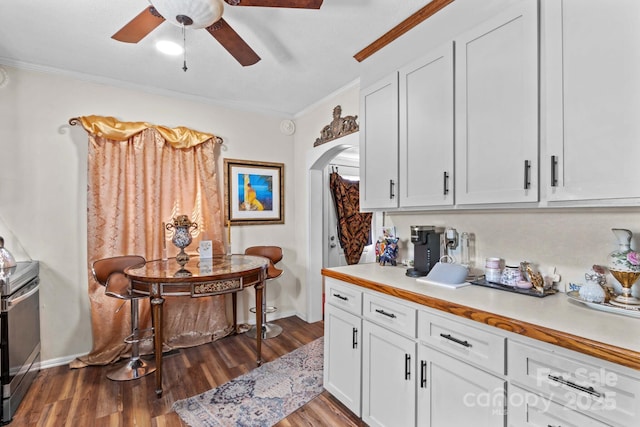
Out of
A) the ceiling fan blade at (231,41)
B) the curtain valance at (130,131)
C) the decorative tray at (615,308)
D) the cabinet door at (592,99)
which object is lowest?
the decorative tray at (615,308)

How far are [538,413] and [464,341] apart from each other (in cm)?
34

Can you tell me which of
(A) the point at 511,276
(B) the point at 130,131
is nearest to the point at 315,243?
(B) the point at 130,131

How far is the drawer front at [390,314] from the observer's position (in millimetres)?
1665

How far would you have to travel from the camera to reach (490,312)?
4.28 feet

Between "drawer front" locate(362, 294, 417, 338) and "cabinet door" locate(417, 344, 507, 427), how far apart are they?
12 cm

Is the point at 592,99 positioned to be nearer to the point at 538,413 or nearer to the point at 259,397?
the point at 538,413

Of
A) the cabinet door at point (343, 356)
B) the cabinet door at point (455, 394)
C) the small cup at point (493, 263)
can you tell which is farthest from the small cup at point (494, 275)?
the cabinet door at point (343, 356)

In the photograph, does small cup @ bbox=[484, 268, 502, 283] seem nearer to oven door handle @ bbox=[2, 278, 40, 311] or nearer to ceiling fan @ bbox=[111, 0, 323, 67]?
ceiling fan @ bbox=[111, 0, 323, 67]

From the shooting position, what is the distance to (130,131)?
9.84 feet

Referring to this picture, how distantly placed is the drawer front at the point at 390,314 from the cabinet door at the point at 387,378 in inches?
1.6

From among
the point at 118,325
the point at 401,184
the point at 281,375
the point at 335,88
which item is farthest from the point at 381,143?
the point at 118,325

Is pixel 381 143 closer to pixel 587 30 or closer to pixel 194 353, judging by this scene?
pixel 587 30

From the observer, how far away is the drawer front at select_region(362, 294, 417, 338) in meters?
1.67

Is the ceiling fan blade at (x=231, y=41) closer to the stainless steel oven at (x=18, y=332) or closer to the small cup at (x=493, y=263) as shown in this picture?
the small cup at (x=493, y=263)
